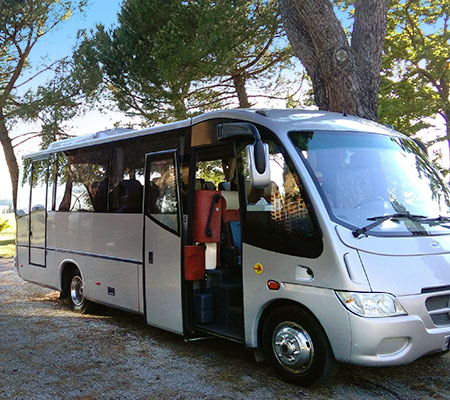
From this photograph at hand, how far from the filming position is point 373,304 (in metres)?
4.20

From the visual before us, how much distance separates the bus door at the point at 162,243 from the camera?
19.8 feet

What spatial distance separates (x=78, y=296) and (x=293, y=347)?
15.9ft

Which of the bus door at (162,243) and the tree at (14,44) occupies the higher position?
the tree at (14,44)

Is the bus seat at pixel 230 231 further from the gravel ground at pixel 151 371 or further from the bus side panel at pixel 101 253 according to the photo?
the bus side panel at pixel 101 253

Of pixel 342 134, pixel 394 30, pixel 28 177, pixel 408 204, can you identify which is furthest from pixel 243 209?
pixel 394 30

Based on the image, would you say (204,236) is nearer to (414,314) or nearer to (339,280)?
(339,280)

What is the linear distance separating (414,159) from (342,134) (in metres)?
0.91

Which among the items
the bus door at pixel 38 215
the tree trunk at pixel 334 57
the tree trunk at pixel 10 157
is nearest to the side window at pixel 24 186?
the bus door at pixel 38 215

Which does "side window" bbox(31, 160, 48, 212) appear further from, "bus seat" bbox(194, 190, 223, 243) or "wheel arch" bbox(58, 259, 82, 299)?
"bus seat" bbox(194, 190, 223, 243)

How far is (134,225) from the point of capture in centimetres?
684

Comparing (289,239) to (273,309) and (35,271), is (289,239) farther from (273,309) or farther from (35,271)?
(35,271)

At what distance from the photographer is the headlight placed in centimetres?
419

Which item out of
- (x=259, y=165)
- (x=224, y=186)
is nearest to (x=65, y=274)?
(x=224, y=186)

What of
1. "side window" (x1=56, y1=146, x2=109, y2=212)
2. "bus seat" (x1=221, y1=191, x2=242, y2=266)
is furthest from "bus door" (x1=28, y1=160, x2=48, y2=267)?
"bus seat" (x1=221, y1=191, x2=242, y2=266)
